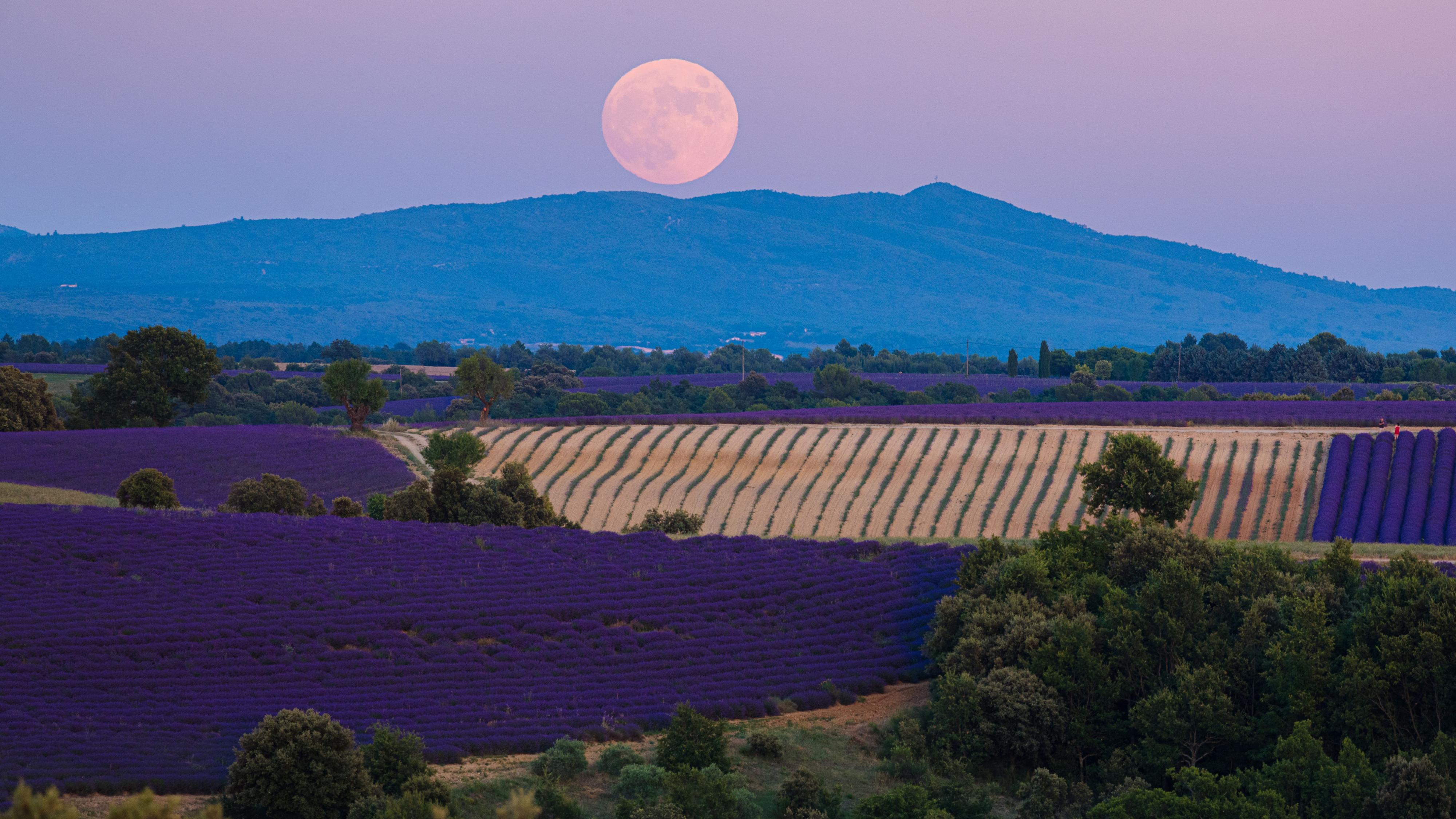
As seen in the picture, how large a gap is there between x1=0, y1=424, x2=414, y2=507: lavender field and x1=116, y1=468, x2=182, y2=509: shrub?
713 centimetres

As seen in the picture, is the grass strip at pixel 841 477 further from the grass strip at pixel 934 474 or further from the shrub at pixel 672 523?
the shrub at pixel 672 523

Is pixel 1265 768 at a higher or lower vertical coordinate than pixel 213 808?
lower

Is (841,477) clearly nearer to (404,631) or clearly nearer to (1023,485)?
(1023,485)

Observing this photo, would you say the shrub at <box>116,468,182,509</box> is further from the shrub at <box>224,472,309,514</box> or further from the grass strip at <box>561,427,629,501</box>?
the grass strip at <box>561,427,629,501</box>

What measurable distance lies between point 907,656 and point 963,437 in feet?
132

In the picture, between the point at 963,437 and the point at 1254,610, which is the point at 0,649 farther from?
the point at 963,437

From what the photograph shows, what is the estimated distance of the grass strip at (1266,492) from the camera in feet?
169

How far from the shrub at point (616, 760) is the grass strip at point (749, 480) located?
101 feet

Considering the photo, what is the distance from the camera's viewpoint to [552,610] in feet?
92.1

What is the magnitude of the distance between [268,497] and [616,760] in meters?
27.3

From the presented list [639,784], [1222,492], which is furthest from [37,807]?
[1222,492]

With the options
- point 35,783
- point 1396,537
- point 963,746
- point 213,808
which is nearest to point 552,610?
point 963,746

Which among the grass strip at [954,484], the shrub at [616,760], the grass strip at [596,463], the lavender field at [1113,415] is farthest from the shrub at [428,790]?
the lavender field at [1113,415]

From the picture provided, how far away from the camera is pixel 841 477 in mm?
61188
